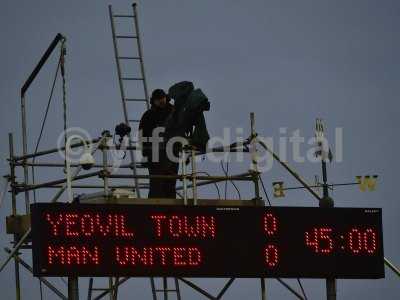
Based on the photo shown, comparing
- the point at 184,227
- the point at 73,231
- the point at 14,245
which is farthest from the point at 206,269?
the point at 14,245

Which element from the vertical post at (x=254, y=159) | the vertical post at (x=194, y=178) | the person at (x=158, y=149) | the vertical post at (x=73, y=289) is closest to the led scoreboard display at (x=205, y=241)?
the vertical post at (x=73, y=289)

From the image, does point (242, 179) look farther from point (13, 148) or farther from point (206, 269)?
point (13, 148)

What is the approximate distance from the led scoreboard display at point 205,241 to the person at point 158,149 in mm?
2069

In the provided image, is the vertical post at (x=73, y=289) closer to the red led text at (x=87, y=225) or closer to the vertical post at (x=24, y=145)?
the red led text at (x=87, y=225)

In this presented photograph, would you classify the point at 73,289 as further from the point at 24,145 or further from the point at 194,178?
the point at 24,145

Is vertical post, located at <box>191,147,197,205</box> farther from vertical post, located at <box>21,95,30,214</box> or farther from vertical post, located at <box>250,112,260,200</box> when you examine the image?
vertical post, located at <box>21,95,30,214</box>

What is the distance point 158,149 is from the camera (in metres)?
28.7

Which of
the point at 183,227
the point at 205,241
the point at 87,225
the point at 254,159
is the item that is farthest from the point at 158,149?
the point at 87,225

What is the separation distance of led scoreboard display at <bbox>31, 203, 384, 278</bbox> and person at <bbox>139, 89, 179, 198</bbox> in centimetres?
207

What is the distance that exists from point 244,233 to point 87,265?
9.46 ft

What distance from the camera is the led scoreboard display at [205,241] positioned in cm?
2603

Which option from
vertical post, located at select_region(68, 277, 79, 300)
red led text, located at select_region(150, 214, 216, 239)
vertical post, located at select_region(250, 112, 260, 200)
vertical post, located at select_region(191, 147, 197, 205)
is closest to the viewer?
vertical post, located at select_region(68, 277, 79, 300)

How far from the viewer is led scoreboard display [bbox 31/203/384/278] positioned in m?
26.0

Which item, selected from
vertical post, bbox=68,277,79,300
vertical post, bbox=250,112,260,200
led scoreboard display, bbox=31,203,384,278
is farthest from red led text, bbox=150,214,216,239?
vertical post, bbox=250,112,260,200
